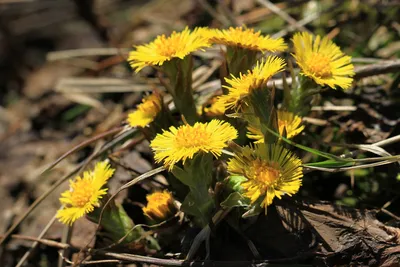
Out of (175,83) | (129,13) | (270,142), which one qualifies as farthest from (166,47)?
(129,13)

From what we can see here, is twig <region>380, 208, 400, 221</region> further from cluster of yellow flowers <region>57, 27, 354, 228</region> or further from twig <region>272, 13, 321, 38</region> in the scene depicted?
twig <region>272, 13, 321, 38</region>

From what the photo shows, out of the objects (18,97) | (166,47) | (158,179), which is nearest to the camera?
(166,47)

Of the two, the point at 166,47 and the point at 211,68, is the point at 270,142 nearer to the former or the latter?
the point at 166,47

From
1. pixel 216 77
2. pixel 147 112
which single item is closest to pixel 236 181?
pixel 147 112

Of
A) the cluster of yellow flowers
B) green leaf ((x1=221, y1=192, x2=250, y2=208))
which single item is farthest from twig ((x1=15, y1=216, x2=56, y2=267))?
green leaf ((x1=221, y1=192, x2=250, y2=208))

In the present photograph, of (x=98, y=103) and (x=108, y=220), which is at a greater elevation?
(x=98, y=103)

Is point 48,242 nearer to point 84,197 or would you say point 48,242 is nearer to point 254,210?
point 84,197

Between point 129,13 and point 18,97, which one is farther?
point 129,13
